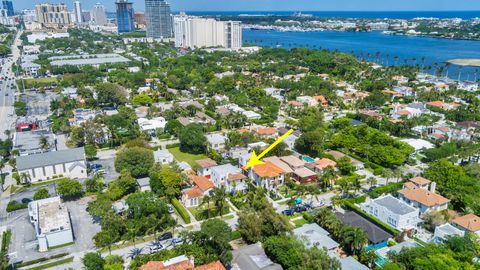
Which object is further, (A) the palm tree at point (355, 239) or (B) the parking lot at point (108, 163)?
(B) the parking lot at point (108, 163)

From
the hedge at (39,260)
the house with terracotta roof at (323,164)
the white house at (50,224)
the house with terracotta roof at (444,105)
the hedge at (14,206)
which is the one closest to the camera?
the hedge at (39,260)

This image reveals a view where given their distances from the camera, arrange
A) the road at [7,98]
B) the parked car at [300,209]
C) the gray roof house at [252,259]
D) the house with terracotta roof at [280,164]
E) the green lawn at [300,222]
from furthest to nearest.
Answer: the road at [7,98] < the house with terracotta roof at [280,164] < the parked car at [300,209] < the green lawn at [300,222] < the gray roof house at [252,259]

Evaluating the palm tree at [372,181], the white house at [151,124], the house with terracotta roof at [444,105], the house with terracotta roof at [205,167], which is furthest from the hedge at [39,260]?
the house with terracotta roof at [444,105]

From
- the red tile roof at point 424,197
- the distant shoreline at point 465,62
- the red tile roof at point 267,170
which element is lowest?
the red tile roof at point 424,197

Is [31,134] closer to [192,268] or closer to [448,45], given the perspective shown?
[192,268]

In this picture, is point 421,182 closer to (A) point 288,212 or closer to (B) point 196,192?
(A) point 288,212

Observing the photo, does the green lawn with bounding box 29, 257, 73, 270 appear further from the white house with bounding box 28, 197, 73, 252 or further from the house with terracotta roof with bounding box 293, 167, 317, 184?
the house with terracotta roof with bounding box 293, 167, 317, 184

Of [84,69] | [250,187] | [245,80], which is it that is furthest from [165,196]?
[84,69]

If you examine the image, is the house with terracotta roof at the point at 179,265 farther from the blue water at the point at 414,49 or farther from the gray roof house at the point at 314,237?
the blue water at the point at 414,49
